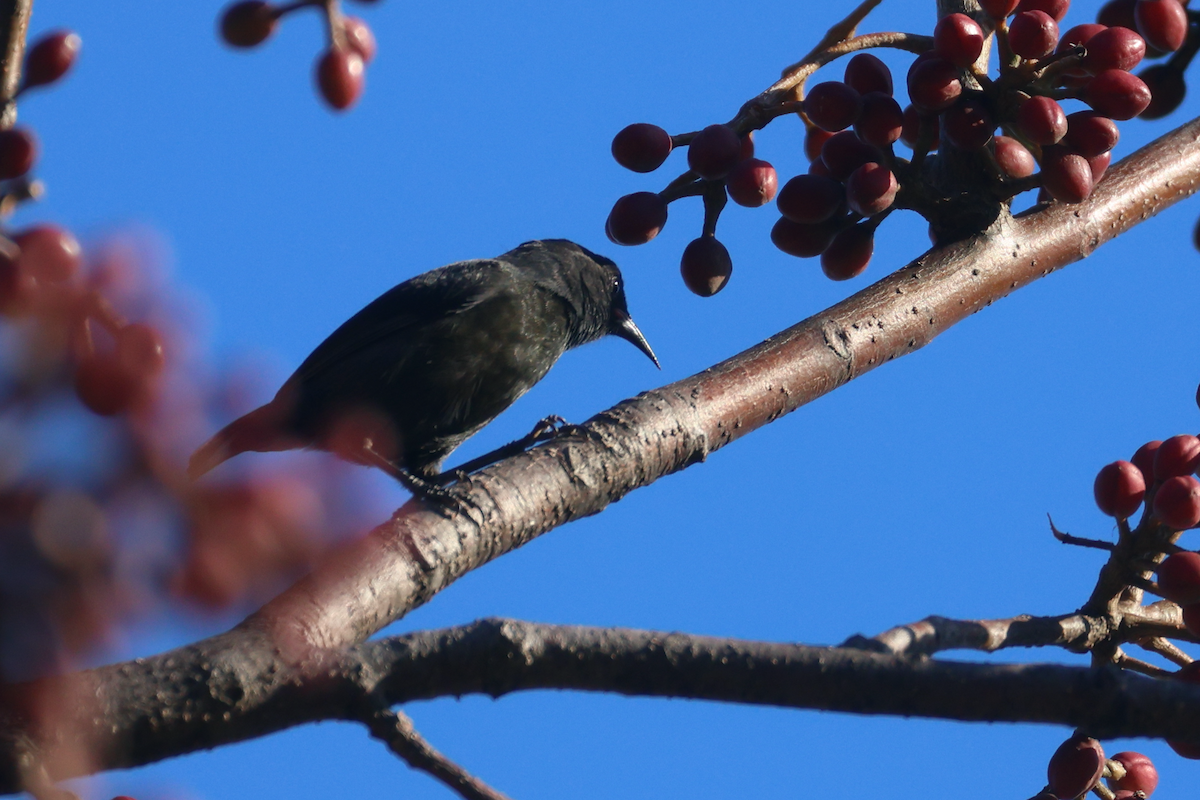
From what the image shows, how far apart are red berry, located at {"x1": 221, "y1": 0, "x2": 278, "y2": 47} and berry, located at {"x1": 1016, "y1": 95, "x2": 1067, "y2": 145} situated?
1586 millimetres

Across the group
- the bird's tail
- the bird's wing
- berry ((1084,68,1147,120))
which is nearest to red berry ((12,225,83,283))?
the bird's tail

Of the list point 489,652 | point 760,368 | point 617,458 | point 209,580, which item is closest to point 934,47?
point 760,368

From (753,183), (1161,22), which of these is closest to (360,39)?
(753,183)

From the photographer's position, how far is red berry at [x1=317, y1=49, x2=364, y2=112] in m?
1.85

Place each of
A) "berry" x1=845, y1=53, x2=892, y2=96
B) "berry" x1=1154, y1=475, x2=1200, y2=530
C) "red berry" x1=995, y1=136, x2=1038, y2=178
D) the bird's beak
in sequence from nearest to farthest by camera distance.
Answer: "berry" x1=1154, y1=475, x2=1200, y2=530
"red berry" x1=995, y1=136, x2=1038, y2=178
"berry" x1=845, y1=53, x2=892, y2=96
the bird's beak

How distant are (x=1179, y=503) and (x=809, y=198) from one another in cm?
101

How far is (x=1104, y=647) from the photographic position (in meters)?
2.29

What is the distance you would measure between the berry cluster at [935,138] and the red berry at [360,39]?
3.10 ft

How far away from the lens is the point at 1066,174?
252 cm

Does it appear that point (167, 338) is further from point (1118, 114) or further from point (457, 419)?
point (457, 419)

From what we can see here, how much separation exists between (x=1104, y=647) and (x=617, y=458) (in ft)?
3.41

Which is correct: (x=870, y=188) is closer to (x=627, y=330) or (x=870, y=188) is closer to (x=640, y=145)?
(x=640, y=145)

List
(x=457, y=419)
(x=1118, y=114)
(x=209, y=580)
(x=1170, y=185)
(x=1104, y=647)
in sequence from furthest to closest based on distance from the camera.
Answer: (x=457, y=419)
(x=1170, y=185)
(x=1118, y=114)
(x=1104, y=647)
(x=209, y=580)

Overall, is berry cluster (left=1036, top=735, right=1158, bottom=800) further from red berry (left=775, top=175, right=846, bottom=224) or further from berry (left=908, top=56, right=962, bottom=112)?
berry (left=908, top=56, right=962, bottom=112)
